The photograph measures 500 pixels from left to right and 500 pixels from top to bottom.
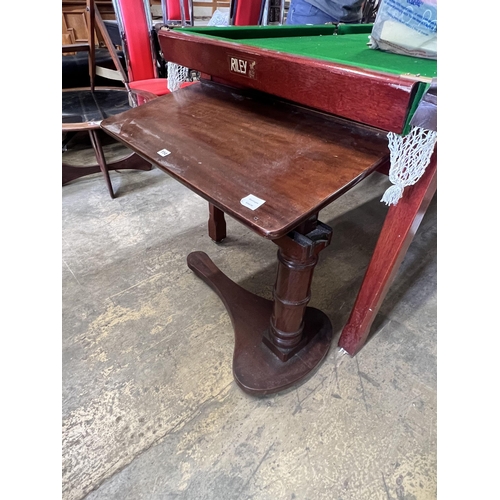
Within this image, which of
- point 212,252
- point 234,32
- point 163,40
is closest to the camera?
point 163,40

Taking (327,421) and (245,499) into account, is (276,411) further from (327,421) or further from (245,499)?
(245,499)

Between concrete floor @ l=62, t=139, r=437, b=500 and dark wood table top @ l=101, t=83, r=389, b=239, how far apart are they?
86 centimetres

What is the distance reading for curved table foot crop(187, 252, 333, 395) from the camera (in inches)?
49.2

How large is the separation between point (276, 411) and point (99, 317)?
0.95 metres

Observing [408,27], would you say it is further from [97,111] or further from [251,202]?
[97,111]

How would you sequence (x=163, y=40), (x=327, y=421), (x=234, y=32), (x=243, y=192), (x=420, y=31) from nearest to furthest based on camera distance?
1. (x=243, y=192)
2. (x=420, y=31)
3. (x=327, y=421)
4. (x=163, y=40)
5. (x=234, y=32)

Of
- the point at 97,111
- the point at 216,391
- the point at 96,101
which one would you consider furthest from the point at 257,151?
the point at 96,101

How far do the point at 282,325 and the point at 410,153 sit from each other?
732mm

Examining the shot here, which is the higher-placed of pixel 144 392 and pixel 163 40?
pixel 163 40

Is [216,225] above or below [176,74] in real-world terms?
below

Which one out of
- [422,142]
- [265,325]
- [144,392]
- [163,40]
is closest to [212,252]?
[265,325]

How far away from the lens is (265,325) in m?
1.45

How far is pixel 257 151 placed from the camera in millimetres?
925

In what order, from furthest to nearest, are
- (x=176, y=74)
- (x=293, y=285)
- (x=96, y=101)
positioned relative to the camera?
(x=96, y=101) → (x=176, y=74) → (x=293, y=285)
